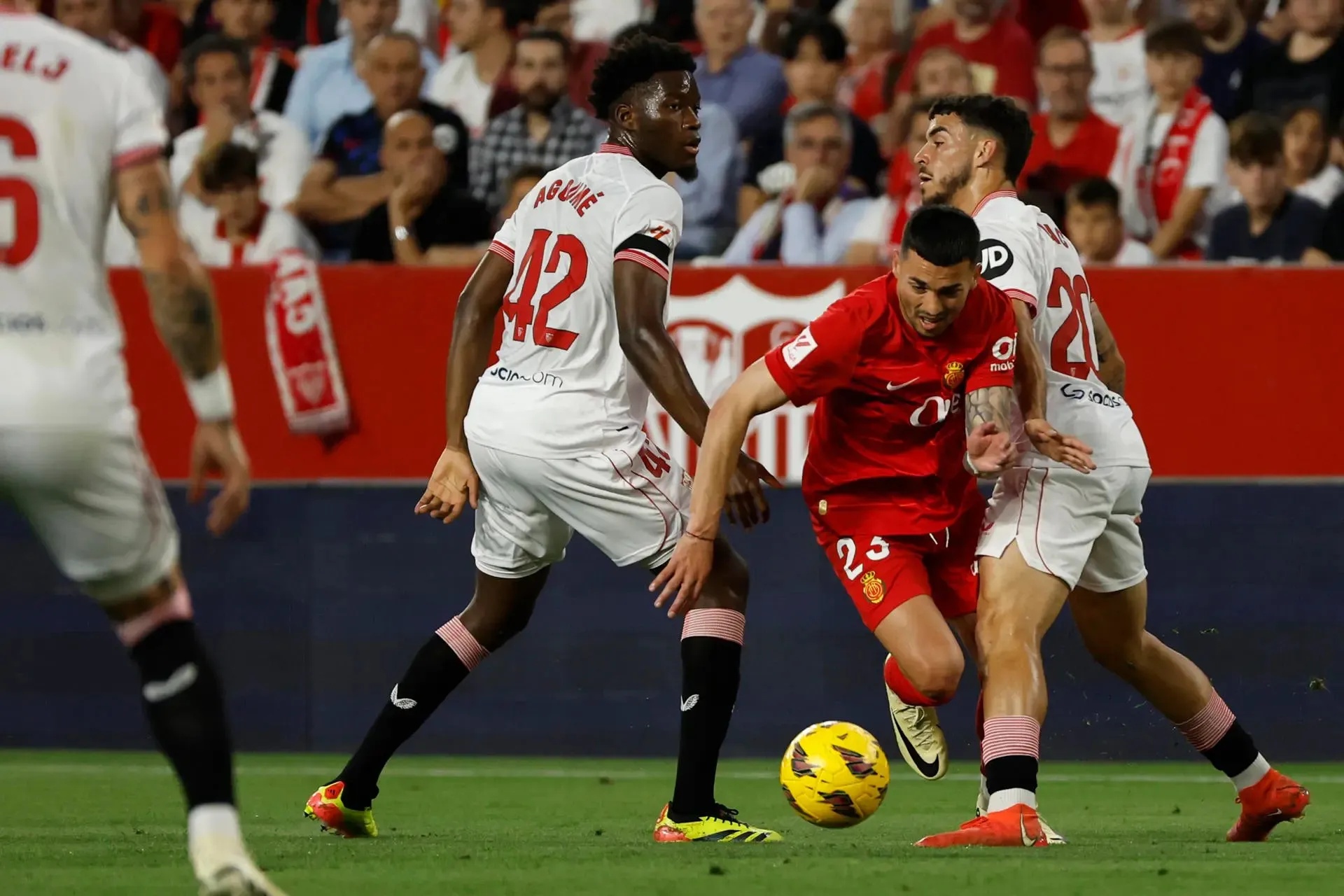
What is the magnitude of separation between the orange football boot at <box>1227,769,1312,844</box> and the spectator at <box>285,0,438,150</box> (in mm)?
7550

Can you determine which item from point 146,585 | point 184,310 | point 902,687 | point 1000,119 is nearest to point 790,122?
point 1000,119

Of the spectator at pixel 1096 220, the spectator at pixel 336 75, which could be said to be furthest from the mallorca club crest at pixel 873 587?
the spectator at pixel 336 75

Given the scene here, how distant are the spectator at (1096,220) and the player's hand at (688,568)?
483cm

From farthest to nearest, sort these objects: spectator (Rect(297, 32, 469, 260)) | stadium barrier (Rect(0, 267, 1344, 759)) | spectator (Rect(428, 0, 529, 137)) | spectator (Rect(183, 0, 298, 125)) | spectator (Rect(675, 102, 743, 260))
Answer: spectator (Rect(183, 0, 298, 125)) → spectator (Rect(428, 0, 529, 137)) → spectator (Rect(297, 32, 469, 260)) → spectator (Rect(675, 102, 743, 260)) → stadium barrier (Rect(0, 267, 1344, 759))

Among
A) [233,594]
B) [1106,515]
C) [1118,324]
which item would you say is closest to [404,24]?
[233,594]

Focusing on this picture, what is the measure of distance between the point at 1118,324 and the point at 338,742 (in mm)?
4208

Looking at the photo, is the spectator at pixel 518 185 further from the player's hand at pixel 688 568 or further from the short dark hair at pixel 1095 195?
the player's hand at pixel 688 568

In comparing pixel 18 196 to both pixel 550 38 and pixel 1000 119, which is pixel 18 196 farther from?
pixel 550 38

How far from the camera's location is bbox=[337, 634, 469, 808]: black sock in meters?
6.51

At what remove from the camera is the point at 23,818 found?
724 cm

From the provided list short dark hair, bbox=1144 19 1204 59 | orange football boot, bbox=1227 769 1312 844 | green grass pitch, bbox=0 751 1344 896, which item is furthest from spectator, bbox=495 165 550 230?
orange football boot, bbox=1227 769 1312 844

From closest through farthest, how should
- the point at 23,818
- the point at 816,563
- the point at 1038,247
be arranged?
the point at 1038,247, the point at 23,818, the point at 816,563

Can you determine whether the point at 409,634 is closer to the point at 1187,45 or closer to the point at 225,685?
the point at 225,685

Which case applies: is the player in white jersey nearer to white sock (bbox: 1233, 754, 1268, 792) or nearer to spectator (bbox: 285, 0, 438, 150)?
white sock (bbox: 1233, 754, 1268, 792)
